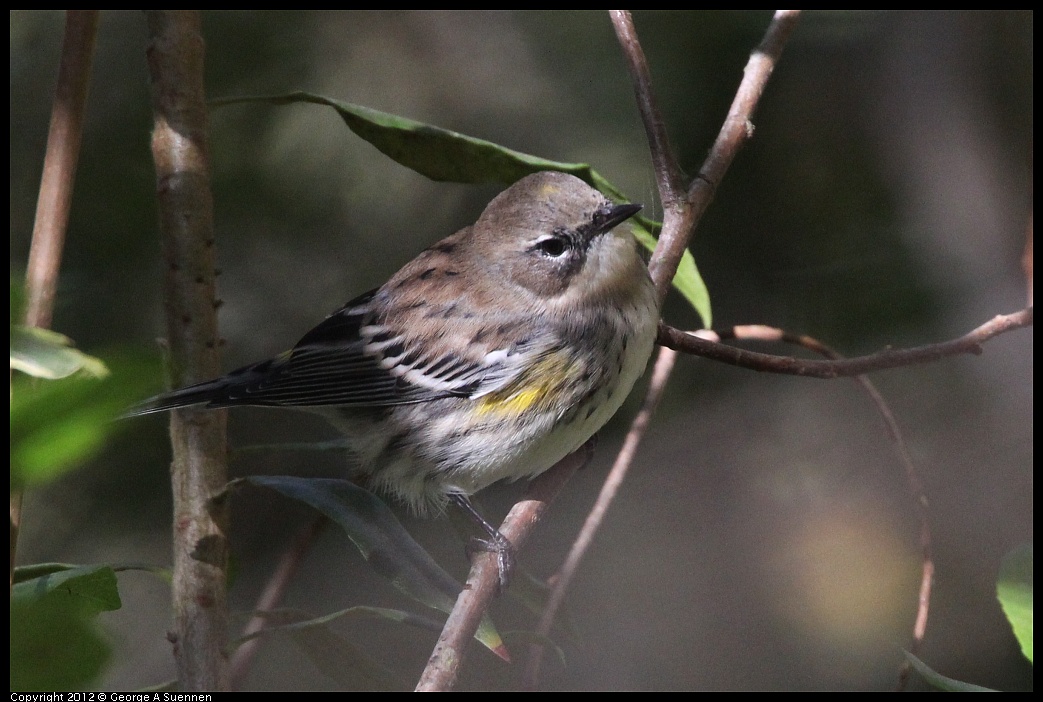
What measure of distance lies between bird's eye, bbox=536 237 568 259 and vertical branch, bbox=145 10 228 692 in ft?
2.73

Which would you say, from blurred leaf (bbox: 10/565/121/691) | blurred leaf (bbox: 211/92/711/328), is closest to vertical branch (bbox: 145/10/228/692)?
blurred leaf (bbox: 211/92/711/328)

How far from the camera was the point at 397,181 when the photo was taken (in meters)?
3.19

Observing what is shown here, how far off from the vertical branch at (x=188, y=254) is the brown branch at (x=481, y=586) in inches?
12.0

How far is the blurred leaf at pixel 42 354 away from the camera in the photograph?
590mm

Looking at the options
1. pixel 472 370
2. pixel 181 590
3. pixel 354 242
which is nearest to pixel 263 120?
pixel 354 242

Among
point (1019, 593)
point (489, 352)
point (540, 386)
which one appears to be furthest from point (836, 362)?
point (489, 352)

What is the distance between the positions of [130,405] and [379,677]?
3.58ft

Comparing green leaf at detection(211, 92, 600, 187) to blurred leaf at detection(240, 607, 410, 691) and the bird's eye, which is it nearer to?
the bird's eye

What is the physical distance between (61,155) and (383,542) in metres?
0.68

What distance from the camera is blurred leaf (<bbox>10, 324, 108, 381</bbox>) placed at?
0.59m

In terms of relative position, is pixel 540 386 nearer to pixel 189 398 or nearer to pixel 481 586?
pixel 481 586

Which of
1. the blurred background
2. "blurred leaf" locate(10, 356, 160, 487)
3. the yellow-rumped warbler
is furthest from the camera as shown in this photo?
the blurred background

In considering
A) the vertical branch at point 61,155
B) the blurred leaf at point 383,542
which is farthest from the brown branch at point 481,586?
the vertical branch at point 61,155

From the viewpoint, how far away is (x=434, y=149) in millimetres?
1626
